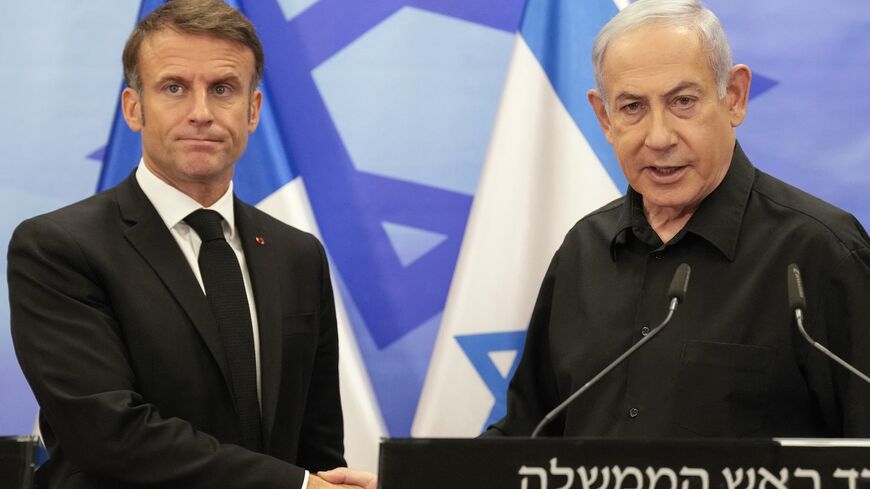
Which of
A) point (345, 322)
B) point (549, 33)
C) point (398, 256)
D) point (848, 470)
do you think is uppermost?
point (549, 33)

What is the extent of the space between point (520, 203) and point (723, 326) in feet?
3.69

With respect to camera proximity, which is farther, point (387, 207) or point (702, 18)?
point (387, 207)

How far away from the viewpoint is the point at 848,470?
1440 mm

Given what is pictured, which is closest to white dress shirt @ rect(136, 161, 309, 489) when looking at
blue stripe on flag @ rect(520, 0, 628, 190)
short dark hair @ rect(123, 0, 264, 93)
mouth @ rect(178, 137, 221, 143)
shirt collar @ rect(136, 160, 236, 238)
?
shirt collar @ rect(136, 160, 236, 238)

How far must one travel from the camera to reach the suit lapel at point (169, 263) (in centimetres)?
218

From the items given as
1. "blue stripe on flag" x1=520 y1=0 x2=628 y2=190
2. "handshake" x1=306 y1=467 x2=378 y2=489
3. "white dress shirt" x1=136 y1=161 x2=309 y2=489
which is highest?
"blue stripe on flag" x1=520 y1=0 x2=628 y2=190

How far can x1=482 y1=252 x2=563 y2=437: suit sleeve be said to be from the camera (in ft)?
7.41

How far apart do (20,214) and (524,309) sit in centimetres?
141

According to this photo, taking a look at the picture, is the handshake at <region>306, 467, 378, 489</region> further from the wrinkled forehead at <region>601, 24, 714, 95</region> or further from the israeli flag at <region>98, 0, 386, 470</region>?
the wrinkled forehead at <region>601, 24, 714, 95</region>

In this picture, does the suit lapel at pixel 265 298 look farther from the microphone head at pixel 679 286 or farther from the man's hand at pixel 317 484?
the microphone head at pixel 679 286

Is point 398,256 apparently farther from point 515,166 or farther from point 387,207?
point 515,166

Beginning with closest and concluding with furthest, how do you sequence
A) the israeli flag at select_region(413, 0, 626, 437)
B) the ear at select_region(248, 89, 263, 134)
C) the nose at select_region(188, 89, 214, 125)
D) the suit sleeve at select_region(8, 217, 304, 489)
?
the suit sleeve at select_region(8, 217, 304, 489) → the nose at select_region(188, 89, 214, 125) → the ear at select_region(248, 89, 263, 134) → the israeli flag at select_region(413, 0, 626, 437)

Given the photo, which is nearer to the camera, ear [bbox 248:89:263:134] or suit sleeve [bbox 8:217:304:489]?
suit sleeve [bbox 8:217:304:489]

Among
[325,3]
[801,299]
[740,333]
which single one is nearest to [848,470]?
[801,299]
